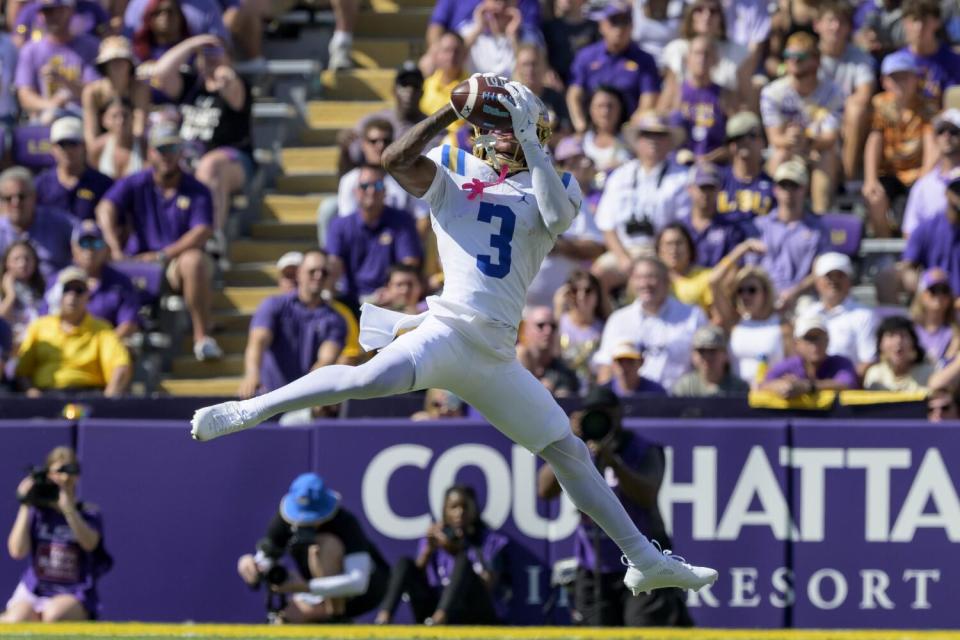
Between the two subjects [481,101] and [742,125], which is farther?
[742,125]

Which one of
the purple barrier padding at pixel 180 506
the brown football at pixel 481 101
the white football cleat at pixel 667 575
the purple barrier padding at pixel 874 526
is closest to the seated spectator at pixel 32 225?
the purple barrier padding at pixel 180 506

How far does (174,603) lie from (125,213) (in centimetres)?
315

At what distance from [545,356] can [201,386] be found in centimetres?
262

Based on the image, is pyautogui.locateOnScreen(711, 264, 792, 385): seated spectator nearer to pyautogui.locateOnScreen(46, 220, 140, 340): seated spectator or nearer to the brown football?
pyautogui.locateOnScreen(46, 220, 140, 340): seated spectator

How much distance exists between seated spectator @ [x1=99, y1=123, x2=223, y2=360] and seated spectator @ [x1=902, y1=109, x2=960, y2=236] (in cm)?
456

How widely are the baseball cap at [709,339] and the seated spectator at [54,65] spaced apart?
18.2 feet

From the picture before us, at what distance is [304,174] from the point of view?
14633 millimetres

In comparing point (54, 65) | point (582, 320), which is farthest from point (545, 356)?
point (54, 65)

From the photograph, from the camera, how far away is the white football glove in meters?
7.24

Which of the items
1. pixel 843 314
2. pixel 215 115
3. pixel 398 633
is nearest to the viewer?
Result: pixel 398 633

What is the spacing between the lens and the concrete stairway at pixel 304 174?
13227mm

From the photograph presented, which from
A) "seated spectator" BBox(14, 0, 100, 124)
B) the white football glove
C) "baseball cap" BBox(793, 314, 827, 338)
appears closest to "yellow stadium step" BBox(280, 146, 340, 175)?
"seated spectator" BBox(14, 0, 100, 124)

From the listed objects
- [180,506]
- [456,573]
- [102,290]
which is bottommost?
[456,573]

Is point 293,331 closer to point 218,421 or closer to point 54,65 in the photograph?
point 54,65
